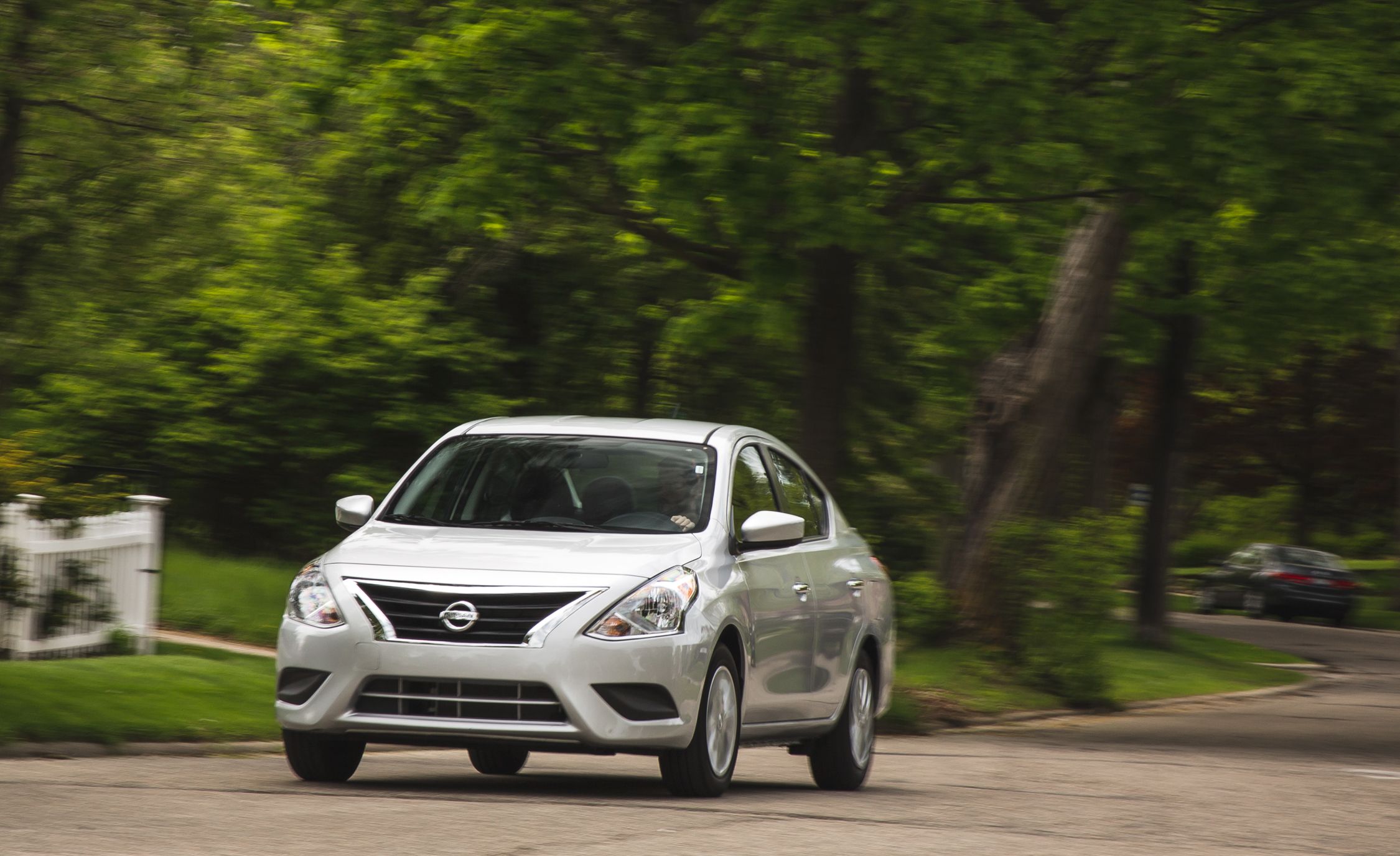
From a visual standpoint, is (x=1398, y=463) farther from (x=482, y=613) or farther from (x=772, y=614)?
(x=482, y=613)

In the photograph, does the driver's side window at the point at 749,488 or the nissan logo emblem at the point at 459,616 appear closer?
the nissan logo emblem at the point at 459,616

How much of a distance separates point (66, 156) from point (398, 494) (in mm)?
10407

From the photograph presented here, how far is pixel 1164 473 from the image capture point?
29.7 meters

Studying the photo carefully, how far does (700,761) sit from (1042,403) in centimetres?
1351

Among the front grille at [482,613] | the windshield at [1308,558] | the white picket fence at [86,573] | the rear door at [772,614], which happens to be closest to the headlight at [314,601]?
the front grille at [482,613]

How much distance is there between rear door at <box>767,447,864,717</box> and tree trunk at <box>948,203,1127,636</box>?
9.86 meters

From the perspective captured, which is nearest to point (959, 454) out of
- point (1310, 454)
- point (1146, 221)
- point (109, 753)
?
point (1146, 221)

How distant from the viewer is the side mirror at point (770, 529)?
30.6 feet

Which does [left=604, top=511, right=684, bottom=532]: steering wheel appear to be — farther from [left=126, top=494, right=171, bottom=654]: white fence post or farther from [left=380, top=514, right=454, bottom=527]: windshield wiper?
[left=126, top=494, right=171, bottom=654]: white fence post

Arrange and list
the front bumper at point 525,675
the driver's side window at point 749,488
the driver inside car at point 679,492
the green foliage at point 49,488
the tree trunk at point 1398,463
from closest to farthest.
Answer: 1. the front bumper at point 525,675
2. the driver inside car at point 679,492
3. the driver's side window at point 749,488
4. the green foliage at point 49,488
5. the tree trunk at point 1398,463

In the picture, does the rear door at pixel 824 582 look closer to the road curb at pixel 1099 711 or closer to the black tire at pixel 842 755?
the black tire at pixel 842 755

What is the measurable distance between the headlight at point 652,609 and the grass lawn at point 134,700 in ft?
12.4

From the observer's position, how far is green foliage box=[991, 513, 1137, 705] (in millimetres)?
20094

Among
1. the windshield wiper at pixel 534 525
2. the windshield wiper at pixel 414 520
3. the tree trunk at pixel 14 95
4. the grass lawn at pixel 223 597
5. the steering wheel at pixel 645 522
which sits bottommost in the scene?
the grass lawn at pixel 223 597
